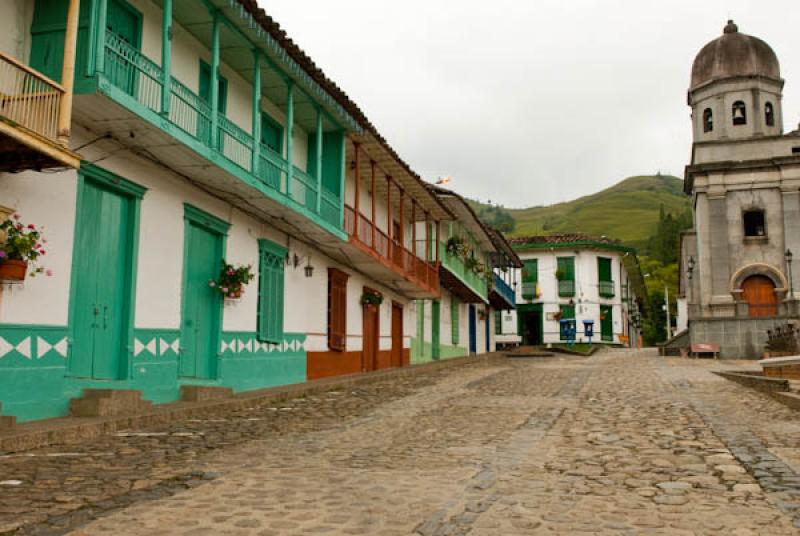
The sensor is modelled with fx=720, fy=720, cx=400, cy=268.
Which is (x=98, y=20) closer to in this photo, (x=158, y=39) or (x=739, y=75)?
(x=158, y=39)

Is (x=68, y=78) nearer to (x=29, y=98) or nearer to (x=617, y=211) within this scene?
(x=29, y=98)

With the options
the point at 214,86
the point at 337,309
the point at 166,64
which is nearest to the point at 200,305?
the point at 214,86

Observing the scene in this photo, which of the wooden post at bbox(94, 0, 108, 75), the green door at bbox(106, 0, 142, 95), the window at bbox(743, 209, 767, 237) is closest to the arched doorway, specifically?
the window at bbox(743, 209, 767, 237)

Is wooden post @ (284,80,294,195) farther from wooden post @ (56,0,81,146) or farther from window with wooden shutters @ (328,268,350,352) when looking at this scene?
wooden post @ (56,0,81,146)

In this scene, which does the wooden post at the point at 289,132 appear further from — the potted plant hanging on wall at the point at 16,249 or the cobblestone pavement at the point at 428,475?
the potted plant hanging on wall at the point at 16,249

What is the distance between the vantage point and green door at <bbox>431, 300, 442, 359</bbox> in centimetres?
2689

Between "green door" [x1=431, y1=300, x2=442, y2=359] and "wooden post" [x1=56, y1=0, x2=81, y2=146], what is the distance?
20.1 meters

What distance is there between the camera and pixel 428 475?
18.6 feet

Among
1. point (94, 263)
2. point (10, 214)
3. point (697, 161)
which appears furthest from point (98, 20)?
point (697, 161)

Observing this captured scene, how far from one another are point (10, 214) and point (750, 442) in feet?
26.3

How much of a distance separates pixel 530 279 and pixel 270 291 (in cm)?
3689

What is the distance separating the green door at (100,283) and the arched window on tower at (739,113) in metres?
29.9

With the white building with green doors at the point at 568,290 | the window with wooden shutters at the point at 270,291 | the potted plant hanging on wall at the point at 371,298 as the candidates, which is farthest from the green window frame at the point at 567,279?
the window with wooden shutters at the point at 270,291

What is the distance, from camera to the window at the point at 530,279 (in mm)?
48812
